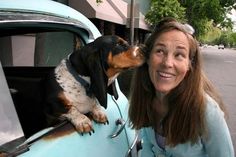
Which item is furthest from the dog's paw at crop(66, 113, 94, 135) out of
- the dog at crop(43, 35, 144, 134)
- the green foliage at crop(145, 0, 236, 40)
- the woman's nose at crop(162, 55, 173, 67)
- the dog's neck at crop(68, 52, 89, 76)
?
the green foliage at crop(145, 0, 236, 40)

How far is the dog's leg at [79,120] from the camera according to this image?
210 centimetres

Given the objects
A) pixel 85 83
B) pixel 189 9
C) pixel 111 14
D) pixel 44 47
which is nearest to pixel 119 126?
pixel 85 83

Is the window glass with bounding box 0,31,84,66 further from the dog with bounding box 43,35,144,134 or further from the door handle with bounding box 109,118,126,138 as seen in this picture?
the door handle with bounding box 109,118,126,138

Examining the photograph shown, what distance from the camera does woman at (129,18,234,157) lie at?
7.11ft

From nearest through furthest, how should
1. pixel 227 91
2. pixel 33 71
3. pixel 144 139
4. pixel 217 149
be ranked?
pixel 217 149
pixel 144 139
pixel 33 71
pixel 227 91

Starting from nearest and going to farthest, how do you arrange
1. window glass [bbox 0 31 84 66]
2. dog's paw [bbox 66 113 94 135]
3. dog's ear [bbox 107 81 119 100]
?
dog's paw [bbox 66 113 94 135], dog's ear [bbox 107 81 119 100], window glass [bbox 0 31 84 66]

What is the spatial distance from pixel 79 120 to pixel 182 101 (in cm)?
52

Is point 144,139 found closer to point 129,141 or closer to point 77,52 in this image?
point 129,141

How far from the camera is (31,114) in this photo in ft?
8.93

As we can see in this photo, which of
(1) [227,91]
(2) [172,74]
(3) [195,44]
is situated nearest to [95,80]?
(2) [172,74]

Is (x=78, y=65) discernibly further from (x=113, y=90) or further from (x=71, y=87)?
(x=113, y=90)

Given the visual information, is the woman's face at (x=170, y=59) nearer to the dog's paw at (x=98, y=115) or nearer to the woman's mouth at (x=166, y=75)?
the woman's mouth at (x=166, y=75)

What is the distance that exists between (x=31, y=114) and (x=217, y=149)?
1145 millimetres

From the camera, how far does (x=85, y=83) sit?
223 centimetres
